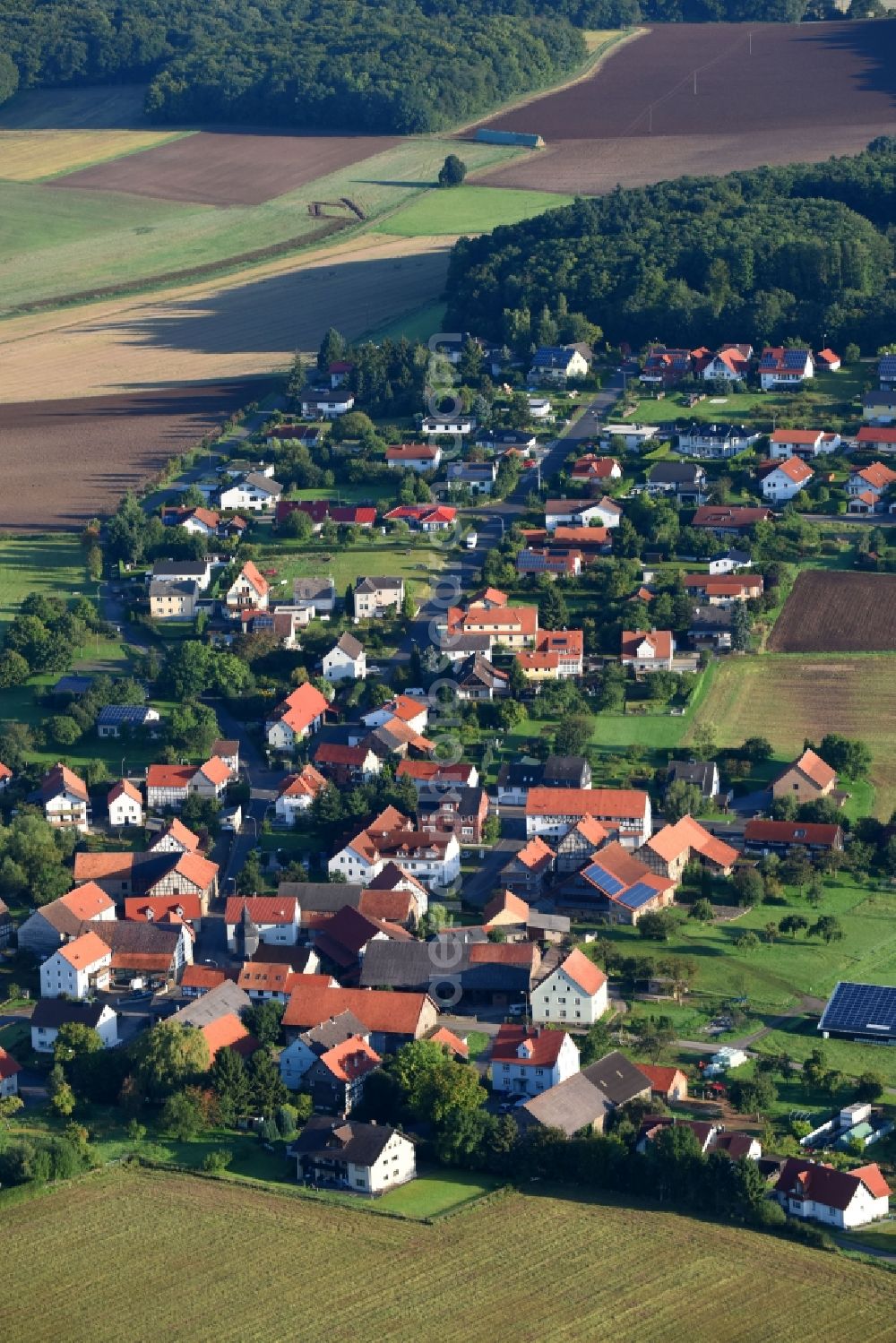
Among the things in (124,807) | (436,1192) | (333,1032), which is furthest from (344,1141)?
(124,807)

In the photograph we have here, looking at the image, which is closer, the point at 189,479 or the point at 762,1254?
the point at 762,1254

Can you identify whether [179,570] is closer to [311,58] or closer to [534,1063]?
[534,1063]

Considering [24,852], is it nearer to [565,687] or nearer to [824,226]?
[565,687]

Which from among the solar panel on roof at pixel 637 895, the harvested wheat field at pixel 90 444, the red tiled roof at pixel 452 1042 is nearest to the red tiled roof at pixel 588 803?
the solar panel on roof at pixel 637 895

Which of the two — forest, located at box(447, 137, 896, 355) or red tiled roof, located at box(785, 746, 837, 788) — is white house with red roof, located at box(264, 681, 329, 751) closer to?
red tiled roof, located at box(785, 746, 837, 788)

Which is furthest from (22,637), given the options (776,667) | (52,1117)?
(52,1117)

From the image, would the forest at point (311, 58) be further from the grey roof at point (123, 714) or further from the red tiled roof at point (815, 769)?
the red tiled roof at point (815, 769)
